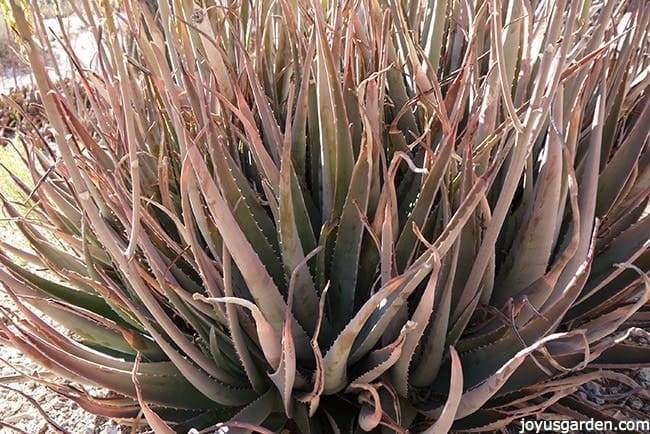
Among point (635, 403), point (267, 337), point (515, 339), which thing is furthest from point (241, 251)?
point (635, 403)

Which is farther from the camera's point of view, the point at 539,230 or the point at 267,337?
the point at 539,230

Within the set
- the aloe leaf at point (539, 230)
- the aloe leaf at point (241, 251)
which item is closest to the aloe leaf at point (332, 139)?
the aloe leaf at point (241, 251)

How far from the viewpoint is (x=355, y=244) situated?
1141 mm

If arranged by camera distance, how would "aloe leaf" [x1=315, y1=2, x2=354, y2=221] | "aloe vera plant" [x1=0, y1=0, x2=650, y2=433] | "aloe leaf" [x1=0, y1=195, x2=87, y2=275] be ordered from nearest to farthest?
"aloe vera plant" [x1=0, y1=0, x2=650, y2=433]
"aloe leaf" [x1=315, y1=2, x2=354, y2=221]
"aloe leaf" [x1=0, y1=195, x2=87, y2=275]

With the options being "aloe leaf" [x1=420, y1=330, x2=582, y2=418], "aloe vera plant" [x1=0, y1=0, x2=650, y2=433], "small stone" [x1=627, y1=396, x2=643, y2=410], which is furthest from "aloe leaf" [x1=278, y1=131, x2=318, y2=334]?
"small stone" [x1=627, y1=396, x2=643, y2=410]

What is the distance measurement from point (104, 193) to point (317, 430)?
0.55m

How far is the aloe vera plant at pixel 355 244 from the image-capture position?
96 cm

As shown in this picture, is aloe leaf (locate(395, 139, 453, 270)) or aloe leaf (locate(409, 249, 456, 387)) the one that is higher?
aloe leaf (locate(395, 139, 453, 270))

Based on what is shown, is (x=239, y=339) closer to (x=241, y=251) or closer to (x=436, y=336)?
(x=241, y=251)

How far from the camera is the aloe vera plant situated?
3.16 feet

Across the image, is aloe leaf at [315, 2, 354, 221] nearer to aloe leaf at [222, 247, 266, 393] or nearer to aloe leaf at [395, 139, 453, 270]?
aloe leaf at [395, 139, 453, 270]

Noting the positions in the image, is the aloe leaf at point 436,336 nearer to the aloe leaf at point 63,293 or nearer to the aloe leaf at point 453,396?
the aloe leaf at point 453,396

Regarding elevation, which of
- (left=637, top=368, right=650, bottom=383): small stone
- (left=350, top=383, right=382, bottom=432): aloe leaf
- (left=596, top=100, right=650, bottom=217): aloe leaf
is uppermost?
(left=596, top=100, right=650, bottom=217): aloe leaf

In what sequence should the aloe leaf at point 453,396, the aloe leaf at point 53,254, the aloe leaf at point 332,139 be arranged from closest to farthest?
the aloe leaf at point 453,396 → the aloe leaf at point 332,139 → the aloe leaf at point 53,254
